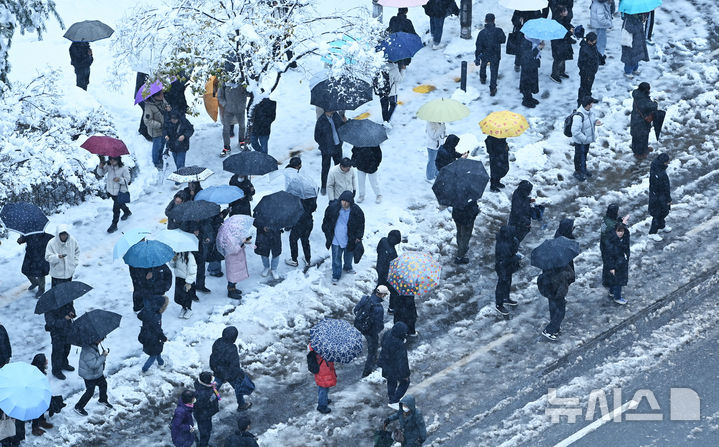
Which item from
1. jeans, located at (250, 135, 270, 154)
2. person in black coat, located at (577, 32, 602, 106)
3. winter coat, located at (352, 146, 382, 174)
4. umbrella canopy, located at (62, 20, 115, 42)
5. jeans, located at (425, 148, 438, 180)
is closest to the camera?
winter coat, located at (352, 146, 382, 174)

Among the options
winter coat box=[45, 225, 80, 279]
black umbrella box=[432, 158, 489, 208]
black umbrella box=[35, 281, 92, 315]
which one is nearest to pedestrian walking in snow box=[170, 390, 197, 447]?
black umbrella box=[35, 281, 92, 315]

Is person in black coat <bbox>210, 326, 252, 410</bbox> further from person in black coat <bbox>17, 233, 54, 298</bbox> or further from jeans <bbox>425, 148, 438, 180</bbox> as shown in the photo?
jeans <bbox>425, 148, 438, 180</bbox>

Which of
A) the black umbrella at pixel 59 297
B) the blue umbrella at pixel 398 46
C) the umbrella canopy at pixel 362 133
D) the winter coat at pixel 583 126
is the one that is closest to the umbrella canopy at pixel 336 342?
the black umbrella at pixel 59 297

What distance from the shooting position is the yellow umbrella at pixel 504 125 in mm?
20031

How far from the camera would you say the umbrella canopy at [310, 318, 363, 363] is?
14945 millimetres

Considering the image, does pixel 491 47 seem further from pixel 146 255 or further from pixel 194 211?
pixel 146 255

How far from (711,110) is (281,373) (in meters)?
11.9

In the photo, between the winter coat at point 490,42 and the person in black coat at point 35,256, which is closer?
the person in black coat at point 35,256

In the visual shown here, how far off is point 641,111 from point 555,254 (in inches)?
246

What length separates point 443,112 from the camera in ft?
67.6

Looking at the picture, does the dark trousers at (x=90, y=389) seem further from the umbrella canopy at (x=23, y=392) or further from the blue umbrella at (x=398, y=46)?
the blue umbrella at (x=398, y=46)

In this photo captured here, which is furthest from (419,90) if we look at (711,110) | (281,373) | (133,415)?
(133,415)

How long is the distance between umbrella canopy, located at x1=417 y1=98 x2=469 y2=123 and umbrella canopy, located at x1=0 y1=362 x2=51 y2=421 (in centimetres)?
935

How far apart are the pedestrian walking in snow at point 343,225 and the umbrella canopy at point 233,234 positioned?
1350 millimetres
